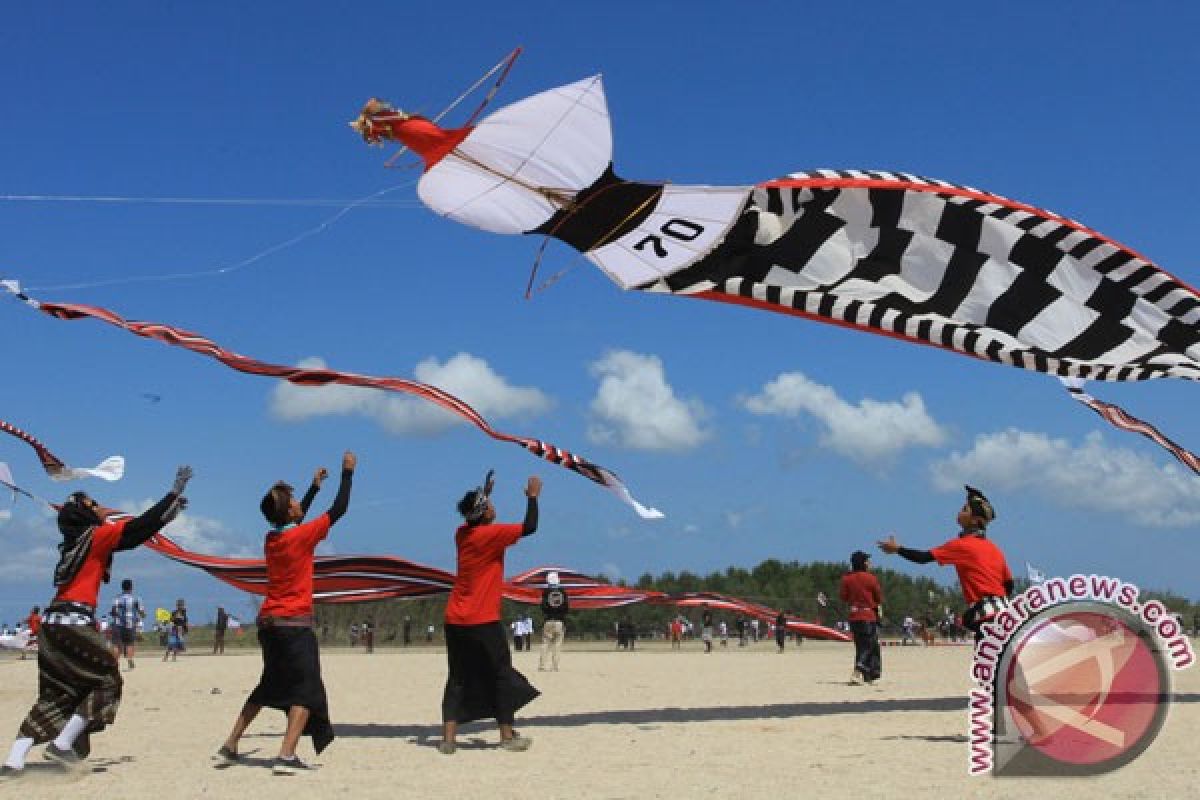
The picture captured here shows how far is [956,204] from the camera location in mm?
11273

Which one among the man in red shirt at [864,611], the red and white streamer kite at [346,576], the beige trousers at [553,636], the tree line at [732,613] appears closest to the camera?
the red and white streamer kite at [346,576]

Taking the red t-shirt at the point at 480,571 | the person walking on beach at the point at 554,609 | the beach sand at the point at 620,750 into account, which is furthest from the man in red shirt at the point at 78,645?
the person walking on beach at the point at 554,609

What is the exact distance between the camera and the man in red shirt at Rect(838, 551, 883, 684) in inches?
582

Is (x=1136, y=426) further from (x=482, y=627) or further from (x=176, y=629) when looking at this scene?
(x=176, y=629)

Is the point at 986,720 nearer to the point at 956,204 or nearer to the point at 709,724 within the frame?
the point at 709,724

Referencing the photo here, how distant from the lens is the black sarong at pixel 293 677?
7.80 meters

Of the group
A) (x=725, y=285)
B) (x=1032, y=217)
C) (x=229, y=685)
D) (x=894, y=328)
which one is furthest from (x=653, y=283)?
(x=229, y=685)

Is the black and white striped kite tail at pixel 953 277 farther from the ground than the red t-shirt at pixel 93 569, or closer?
farther from the ground

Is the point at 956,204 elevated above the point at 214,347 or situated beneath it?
elevated above

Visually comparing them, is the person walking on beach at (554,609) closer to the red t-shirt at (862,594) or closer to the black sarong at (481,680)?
the red t-shirt at (862,594)

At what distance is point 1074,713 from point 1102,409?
17.1ft

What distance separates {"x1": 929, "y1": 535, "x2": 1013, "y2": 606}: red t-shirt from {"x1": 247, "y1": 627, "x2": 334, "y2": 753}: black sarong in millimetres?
4663

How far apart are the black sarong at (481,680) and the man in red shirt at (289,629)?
1035 millimetres

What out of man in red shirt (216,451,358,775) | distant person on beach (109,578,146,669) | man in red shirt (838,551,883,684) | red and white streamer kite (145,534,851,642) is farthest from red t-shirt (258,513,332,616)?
distant person on beach (109,578,146,669)
